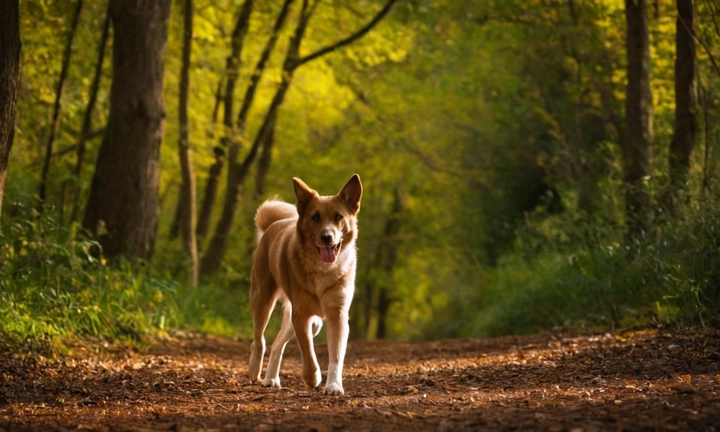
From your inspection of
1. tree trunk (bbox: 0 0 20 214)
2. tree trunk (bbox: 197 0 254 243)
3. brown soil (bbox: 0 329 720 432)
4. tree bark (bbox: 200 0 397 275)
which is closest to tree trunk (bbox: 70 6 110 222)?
tree trunk (bbox: 197 0 254 243)

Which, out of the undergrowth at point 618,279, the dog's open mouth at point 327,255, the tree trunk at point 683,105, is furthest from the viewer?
the tree trunk at point 683,105

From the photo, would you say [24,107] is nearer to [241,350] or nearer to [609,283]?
[241,350]

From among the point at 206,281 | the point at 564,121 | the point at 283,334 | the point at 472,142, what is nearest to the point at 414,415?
the point at 283,334

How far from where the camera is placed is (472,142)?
97.8 feet

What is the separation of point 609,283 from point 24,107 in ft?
30.8

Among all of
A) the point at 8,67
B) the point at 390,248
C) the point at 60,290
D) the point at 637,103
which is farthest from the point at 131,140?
the point at 390,248

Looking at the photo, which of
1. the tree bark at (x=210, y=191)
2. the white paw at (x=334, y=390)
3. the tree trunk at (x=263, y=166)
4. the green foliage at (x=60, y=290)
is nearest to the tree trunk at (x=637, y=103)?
the green foliage at (x=60, y=290)

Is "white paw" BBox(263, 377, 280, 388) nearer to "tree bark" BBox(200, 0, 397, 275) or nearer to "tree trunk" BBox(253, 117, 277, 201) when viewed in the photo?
"tree bark" BBox(200, 0, 397, 275)

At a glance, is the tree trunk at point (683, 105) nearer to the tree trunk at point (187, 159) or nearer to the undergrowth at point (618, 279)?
the undergrowth at point (618, 279)

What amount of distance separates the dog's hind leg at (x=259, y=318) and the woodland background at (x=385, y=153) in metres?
2.23

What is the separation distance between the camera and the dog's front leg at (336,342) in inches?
309

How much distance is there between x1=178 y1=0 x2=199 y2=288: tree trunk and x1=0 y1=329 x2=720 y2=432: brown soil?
→ 647 cm

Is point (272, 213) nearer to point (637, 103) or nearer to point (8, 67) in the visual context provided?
point (8, 67)

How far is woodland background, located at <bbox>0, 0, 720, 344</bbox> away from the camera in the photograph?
39.7 feet
